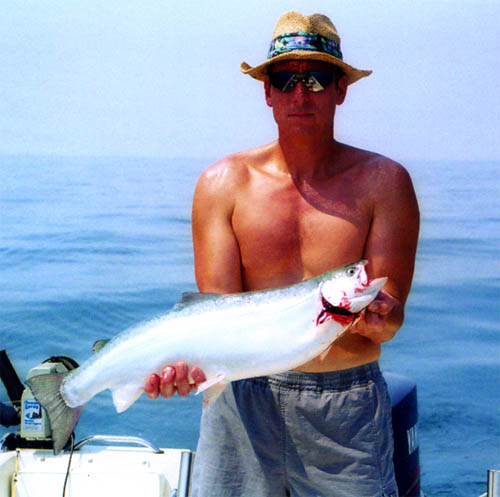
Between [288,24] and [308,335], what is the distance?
108cm

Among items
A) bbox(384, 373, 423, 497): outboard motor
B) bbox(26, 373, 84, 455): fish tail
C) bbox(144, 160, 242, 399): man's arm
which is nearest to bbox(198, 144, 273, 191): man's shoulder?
bbox(144, 160, 242, 399): man's arm

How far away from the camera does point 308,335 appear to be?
2055 mm

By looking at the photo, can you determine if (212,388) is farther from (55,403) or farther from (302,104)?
(302,104)

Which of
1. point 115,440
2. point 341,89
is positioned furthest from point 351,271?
point 115,440

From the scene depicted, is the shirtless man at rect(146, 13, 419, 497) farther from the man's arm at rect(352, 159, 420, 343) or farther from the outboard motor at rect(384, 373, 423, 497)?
the outboard motor at rect(384, 373, 423, 497)

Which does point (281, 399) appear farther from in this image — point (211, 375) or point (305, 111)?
point (305, 111)

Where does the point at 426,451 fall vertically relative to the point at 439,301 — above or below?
below

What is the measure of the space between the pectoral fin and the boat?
3.35 ft

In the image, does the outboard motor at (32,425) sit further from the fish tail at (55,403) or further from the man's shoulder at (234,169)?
the man's shoulder at (234,169)

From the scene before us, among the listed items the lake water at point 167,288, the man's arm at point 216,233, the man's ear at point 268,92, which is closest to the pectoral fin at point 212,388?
the man's arm at point 216,233

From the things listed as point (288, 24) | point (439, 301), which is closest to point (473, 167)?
point (439, 301)

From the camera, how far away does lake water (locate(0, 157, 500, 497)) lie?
7277 mm

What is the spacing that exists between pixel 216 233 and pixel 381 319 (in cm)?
66

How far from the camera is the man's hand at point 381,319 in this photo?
2.09 m
